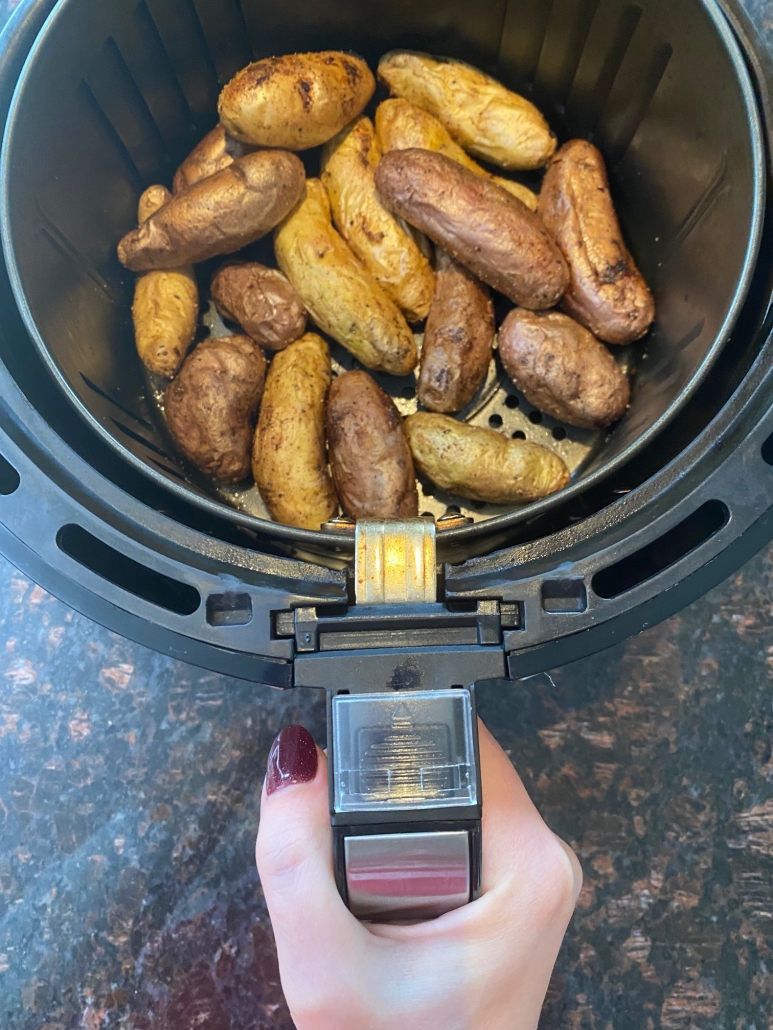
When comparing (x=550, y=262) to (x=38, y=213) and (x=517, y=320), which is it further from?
(x=38, y=213)

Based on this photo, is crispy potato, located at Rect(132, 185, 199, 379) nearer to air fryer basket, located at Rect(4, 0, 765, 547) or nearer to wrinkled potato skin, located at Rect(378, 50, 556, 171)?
air fryer basket, located at Rect(4, 0, 765, 547)

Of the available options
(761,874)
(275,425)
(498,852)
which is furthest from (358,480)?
(761,874)

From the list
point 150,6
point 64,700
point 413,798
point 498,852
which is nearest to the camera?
point 413,798

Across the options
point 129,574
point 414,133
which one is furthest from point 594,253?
point 129,574

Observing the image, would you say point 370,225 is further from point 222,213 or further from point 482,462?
point 482,462

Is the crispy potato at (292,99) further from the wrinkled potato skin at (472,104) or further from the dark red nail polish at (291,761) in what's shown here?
the dark red nail polish at (291,761)

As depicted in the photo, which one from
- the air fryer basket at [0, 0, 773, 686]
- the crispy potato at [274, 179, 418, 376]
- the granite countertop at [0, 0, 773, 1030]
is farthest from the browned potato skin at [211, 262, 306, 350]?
the granite countertop at [0, 0, 773, 1030]
